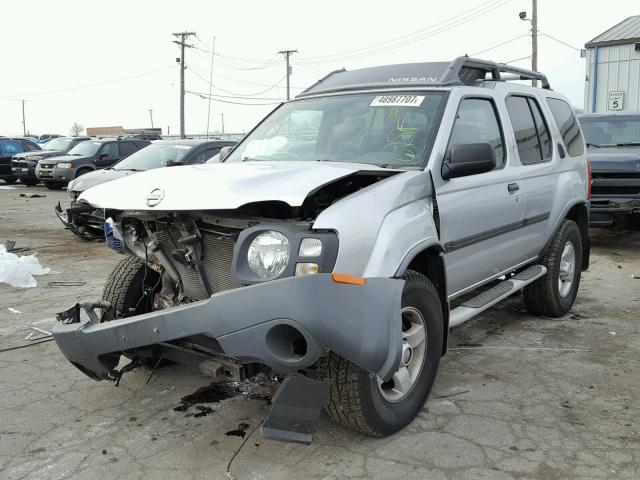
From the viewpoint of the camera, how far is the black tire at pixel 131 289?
3.87m

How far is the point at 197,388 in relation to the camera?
404 centimetres

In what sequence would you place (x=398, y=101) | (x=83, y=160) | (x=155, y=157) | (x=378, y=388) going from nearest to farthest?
(x=378, y=388) < (x=398, y=101) < (x=155, y=157) < (x=83, y=160)

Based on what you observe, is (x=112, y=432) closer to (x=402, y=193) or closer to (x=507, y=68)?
(x=402, y=193)

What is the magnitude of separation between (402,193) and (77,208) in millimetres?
7017

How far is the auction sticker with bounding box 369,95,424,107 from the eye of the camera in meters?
→ 4.05

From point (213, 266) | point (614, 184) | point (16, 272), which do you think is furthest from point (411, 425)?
point (614, 184)

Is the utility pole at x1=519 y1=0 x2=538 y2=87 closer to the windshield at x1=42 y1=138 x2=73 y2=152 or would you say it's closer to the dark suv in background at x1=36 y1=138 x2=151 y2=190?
the dark suv in background at x1=36 y1=138 x2=151 y2=190

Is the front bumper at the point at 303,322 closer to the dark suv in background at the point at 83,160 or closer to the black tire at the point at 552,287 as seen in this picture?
the black tire at the point at 552,287


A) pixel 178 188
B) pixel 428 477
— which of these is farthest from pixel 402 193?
pixel 428 477

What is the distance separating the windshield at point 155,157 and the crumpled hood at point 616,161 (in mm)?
6610

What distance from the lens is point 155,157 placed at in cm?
1095

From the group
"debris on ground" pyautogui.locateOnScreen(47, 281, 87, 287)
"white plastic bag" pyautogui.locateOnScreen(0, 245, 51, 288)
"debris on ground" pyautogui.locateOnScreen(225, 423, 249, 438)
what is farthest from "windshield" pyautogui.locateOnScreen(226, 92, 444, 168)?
"white plastic bag" pyautogui.locateOnScreen(0, 245, 51, 288)

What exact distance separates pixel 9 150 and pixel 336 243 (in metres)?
22.8

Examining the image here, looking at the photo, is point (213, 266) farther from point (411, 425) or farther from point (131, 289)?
point (411, 425)
